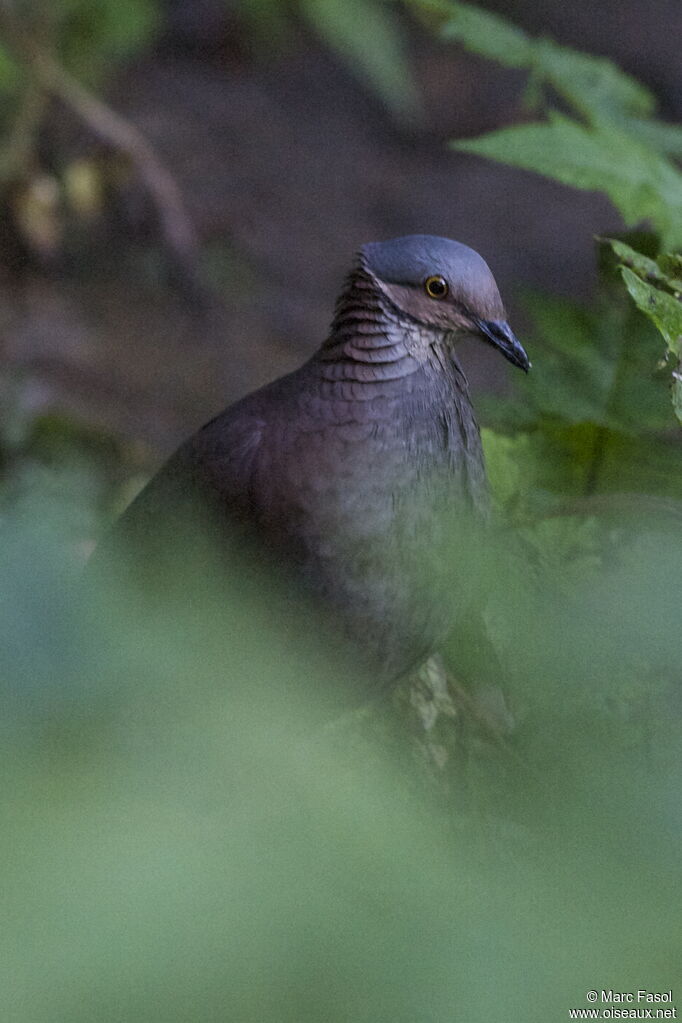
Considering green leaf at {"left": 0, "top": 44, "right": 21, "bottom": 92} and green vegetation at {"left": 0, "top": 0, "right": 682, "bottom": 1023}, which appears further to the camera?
green leaf at {"left": 0, "top": 44, "right": 21, "bottom": 92}

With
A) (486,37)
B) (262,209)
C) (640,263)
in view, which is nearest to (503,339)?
(640,263)

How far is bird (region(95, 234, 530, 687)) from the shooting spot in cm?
190

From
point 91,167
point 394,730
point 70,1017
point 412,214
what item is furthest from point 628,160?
point 412,214

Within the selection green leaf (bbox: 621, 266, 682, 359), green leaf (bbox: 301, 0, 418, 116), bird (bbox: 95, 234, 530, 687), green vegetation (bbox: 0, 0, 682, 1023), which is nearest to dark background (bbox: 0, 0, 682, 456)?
green leaf (bbox: 301, 0, 418, 116)

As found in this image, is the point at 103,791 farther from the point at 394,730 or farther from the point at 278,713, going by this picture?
the point at 394,730

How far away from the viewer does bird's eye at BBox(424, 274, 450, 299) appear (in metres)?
1.94

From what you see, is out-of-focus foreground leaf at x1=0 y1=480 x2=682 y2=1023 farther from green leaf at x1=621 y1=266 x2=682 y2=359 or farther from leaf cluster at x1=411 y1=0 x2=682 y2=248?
leaf cluster at x1=411 y1=0 x2=682 y2=248

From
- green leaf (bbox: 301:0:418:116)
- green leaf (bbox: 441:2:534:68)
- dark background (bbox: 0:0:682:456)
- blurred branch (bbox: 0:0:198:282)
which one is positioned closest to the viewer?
green leaf (bbox: 441:2:534:68)

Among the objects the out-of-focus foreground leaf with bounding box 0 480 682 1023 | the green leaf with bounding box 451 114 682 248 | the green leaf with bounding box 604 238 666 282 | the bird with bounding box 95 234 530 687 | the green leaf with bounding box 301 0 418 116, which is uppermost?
the green leaf with bounding box 301 0 418 116

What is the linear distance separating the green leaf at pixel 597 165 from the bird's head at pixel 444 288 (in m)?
0.46

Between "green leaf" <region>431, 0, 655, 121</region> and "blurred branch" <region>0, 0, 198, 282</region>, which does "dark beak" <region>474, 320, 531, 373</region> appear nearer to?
"green leaf" <region>431, 0, 655, 121</region>

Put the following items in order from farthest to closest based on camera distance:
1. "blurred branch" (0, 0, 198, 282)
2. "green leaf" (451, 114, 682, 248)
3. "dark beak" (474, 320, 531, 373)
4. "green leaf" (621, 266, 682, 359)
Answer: "blurred branch" (0, 0, 198, 282) → "green leaf" (451, 114, 682, 248) → "dark beak" (474, 320, 531, 373) → "green leaf" (621, 266, 682, 359)

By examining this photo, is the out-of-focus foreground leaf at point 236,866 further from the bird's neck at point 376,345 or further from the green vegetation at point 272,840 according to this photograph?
the bird's neck at point 376,345

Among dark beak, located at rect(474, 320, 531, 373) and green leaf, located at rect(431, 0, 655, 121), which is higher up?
green leaf, located at rect(431, 0, 655, 121)
